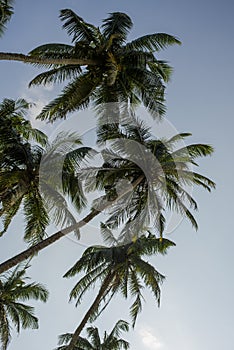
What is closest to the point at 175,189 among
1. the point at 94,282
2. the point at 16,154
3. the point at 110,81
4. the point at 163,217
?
the point at 163,217

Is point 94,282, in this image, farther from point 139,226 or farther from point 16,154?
point 16,154

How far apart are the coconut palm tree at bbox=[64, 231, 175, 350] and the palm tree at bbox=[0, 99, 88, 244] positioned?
19.0ft

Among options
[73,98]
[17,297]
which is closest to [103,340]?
[17,297]

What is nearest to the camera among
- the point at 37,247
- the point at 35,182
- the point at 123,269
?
the point at 37,247

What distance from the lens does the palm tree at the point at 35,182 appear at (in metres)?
16.1

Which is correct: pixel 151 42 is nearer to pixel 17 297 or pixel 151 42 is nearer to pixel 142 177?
pixel 142 177

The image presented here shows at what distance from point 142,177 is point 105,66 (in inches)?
171

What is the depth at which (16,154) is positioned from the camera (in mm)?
17172

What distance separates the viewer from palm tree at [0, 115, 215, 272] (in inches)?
688

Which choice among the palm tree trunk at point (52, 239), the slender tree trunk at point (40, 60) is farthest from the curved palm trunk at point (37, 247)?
the slender tree trunk at point (40, 60)

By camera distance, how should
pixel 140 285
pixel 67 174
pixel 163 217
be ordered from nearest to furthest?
1. pixel 67 174
2. pixel 163 217
3. pixel 140 285

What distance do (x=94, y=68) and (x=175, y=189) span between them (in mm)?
5689

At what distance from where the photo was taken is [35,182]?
16.8 m

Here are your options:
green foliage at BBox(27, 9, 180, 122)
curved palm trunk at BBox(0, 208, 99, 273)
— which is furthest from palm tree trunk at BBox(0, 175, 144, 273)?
green foliage at BBox(27, 9, 180, 122)
